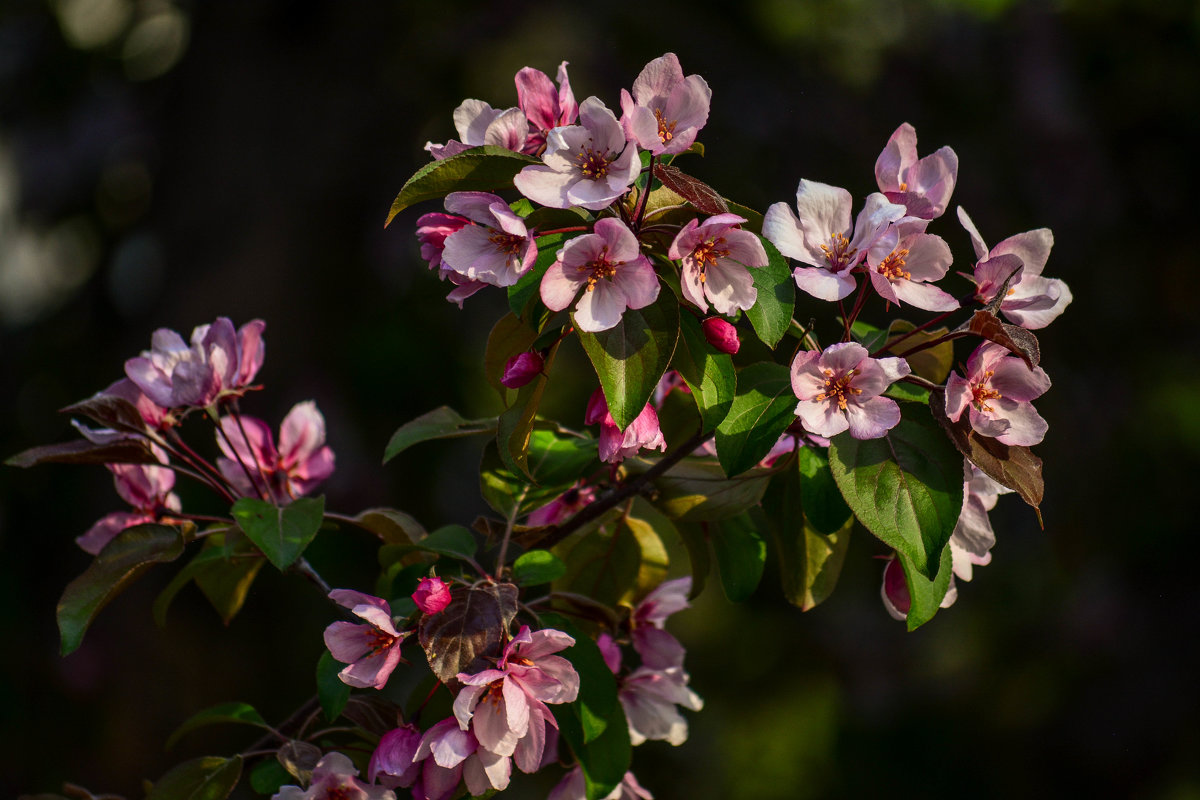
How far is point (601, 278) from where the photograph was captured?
62 centimetres

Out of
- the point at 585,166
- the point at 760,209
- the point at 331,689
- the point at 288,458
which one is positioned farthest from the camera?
the point at 760,209

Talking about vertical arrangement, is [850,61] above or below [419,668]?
above

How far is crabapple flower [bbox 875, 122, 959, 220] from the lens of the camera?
687mm

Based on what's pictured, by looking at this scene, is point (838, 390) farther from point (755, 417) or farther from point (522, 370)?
point (522, 370)

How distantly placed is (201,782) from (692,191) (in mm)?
542

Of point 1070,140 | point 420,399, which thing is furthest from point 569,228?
point 1070,140

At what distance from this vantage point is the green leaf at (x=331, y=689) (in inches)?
27.8

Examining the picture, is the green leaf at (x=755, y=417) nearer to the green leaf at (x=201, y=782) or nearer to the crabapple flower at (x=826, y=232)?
the crabapple flower at (x=826, y=232)

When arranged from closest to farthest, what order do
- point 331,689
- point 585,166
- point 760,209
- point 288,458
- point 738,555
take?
point 585,166 → point 331,689 → point 738,555 → point 288,458 → point 760,209

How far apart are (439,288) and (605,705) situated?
3.31 metres

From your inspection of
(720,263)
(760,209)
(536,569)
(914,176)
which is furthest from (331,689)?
(760,209)

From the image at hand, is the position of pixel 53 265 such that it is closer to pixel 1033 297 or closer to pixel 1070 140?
pixel 1070 140

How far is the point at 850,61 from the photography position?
12.4 feet

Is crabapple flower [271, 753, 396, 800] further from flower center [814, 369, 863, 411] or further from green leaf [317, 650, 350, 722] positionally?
flower center [814, 369, 863, 411]
